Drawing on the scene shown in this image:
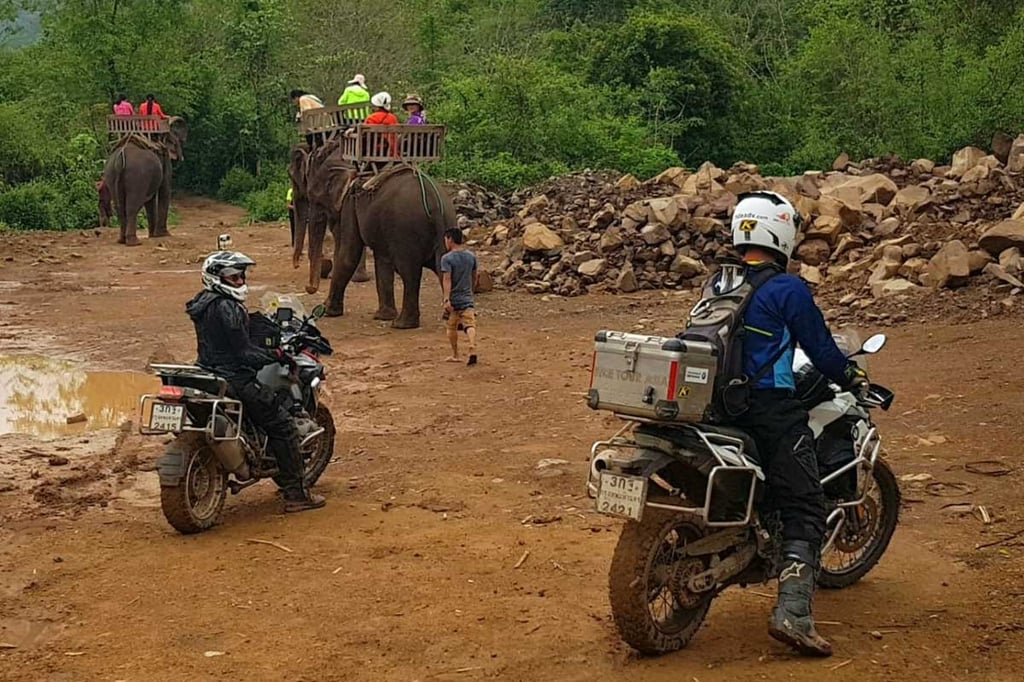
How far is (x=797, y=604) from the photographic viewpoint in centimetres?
553

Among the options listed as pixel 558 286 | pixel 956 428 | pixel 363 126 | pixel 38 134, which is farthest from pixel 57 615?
pixel 38 134

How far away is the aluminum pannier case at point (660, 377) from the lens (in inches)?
213

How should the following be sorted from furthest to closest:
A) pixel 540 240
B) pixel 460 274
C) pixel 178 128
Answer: pixel 178 128, pixel 540 240, pixel 460 274

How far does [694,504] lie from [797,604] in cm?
60

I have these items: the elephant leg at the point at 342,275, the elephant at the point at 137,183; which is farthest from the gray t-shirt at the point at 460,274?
the elephant at the point at 137,183

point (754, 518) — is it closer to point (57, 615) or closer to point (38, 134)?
point (57, 615)

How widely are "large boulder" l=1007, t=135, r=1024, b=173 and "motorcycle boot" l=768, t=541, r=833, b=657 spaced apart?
1374 cm

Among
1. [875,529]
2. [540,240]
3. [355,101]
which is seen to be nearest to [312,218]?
[355,101]

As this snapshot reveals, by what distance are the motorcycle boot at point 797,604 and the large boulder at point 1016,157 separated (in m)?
13.7

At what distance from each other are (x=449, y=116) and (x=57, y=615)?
22491mm

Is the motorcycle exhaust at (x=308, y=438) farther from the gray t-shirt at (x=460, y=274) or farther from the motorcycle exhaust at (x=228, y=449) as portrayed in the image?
the gray t-shirt at (x=460, y=274)

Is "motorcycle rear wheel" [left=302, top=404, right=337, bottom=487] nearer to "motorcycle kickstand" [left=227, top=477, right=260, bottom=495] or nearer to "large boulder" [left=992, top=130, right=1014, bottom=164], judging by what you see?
"motorcycle kickstand" [left=227, top=477, right=260, bottom=495]

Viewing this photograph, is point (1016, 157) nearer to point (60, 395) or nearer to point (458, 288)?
point (458, 288)

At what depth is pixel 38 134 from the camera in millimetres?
32938
